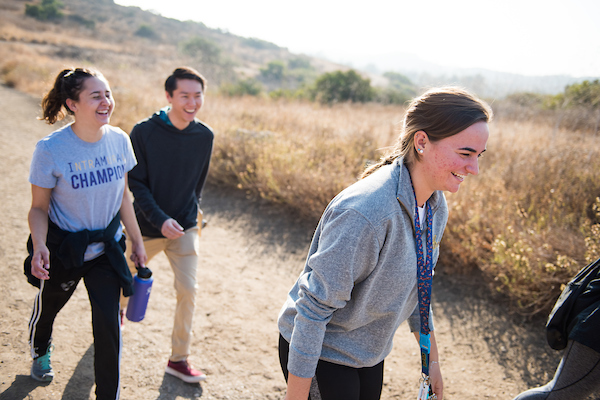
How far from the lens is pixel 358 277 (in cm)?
132

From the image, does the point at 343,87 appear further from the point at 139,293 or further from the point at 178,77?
the point at 139,293

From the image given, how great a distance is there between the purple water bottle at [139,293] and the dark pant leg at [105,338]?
12.0 inches

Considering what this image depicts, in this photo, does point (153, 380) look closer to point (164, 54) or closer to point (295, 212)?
point (295, 212)

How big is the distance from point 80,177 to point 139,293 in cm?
81

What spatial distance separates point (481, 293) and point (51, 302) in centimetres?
392

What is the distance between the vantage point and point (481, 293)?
4.14 metres

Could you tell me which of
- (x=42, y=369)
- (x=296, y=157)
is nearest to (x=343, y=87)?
(x=296, y=157)

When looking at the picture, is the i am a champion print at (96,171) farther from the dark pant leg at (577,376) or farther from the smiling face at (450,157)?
the dark pant leg at (577,376)

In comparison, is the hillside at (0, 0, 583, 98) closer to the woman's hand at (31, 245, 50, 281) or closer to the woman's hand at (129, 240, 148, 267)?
the woman's hand at (129, 240, 148, 267)

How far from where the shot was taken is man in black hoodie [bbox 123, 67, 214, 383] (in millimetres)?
2754

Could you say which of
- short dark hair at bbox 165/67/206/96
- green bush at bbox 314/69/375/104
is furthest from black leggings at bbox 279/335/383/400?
green bush at bbox 314/69/375/104

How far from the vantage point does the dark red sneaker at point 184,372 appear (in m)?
2.77

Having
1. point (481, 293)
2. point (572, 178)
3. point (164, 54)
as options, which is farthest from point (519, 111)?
point (164, 54)

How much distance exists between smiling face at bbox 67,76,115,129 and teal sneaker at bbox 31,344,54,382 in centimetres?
153
